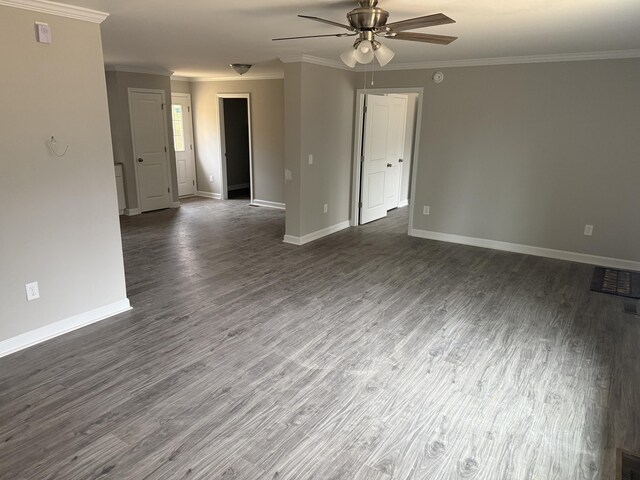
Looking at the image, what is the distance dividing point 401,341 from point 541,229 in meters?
3.08

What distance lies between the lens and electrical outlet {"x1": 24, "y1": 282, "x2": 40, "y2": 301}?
10.0 ft

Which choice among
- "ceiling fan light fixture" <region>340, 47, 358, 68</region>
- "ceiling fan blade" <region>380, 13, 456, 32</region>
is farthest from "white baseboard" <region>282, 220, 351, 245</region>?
"ceiling fan blade" <region>380, 13, 456, 32</region>

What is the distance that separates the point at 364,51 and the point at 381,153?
14.1 feet

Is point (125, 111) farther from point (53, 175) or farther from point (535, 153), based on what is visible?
point (535, 153)

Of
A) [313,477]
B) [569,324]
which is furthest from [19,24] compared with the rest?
[569,324]

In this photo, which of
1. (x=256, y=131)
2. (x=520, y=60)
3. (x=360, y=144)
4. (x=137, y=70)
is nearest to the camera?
(x=520, y=60)

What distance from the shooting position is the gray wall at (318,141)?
5.33 meters

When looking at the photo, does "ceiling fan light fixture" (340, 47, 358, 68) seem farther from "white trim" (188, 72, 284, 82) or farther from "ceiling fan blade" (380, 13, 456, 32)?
"white trim" (188, 72, 284, 82)

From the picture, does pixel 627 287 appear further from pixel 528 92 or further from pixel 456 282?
pixel 528 92

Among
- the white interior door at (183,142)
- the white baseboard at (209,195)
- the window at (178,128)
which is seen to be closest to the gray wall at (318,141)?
the white baseboard at (209,195)

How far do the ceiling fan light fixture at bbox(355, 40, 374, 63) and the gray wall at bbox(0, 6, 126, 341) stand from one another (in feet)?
6.56

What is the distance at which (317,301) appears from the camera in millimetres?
3975

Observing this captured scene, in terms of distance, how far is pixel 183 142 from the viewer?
866 centimetres

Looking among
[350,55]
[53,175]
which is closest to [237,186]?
[53,175]
